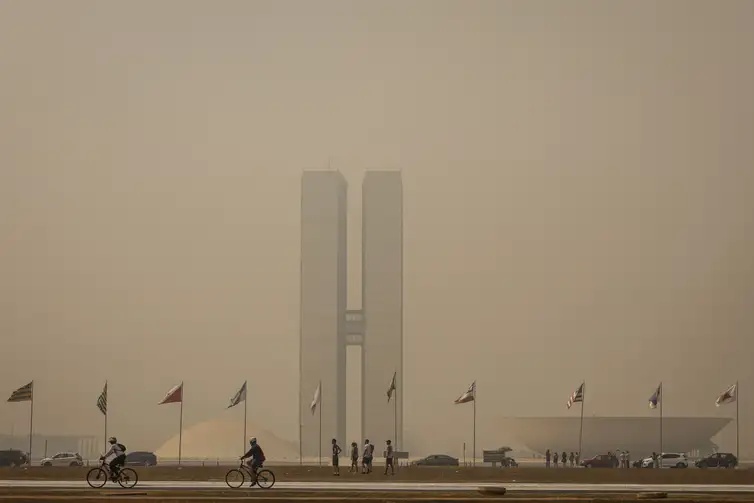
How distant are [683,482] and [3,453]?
65259 mm

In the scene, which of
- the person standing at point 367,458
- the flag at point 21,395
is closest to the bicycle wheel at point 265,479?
the person standing at point 367,458

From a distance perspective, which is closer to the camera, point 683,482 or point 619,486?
point 619,486

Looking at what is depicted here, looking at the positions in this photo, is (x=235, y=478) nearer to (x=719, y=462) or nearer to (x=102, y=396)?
(x=102, y=396)

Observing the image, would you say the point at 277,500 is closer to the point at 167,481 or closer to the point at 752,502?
the point at 752,502

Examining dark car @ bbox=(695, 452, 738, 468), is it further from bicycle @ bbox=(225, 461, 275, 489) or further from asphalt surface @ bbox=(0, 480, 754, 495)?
bicycle @ bbox=(225, 461, 275, 489)

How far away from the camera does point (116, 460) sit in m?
49.1

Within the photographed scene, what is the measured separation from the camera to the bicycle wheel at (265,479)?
1944 inches

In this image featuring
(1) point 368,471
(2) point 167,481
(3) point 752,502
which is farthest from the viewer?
(1) point 368,471

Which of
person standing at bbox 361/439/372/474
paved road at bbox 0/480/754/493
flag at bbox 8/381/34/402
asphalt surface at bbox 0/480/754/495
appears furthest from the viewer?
flag at bbox 8/381/34/402

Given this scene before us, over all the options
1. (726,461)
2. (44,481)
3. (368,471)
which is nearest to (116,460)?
(44,481)

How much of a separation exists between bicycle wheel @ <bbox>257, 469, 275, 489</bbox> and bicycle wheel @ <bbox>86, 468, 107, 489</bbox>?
5314 mm

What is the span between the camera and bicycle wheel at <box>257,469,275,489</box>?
4938 centimetres

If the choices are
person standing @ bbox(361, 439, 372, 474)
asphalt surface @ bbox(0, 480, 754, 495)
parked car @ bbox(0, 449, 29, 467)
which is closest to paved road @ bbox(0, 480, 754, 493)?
asphalt surface @ bbox(0, 480, 754, 495)

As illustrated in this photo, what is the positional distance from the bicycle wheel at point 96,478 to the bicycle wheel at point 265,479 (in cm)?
531
